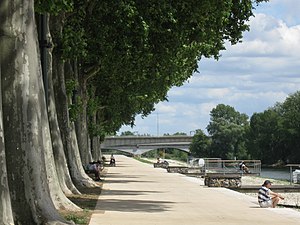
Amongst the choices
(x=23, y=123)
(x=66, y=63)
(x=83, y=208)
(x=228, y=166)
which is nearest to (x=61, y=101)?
(x=66, y=63)

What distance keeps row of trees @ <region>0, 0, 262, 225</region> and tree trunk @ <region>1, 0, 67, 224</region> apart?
2 centimetres

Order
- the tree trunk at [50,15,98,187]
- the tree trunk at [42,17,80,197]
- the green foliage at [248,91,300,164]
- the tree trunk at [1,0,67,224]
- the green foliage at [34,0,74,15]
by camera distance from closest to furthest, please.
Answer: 1. the tree trunk at [1,0,67,224]
2. the green foliage at [34,0,74,15]
3. the tree trunk at [42,17,80,197]
4. the tree trunk at [50,15,98,187]
5. the green foliage at [248,91,300,164]

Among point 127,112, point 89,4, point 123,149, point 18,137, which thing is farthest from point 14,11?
point 123,149

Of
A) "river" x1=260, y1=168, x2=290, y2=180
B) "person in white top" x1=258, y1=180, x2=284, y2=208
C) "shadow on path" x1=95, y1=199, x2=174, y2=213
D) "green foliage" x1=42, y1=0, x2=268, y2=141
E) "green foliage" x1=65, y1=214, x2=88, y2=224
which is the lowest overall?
"green foliage" x1=65, y1=214, x2=88, y2=224

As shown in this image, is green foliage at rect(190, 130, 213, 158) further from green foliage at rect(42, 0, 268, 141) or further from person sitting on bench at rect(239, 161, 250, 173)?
green foliage at rect(42, 0, 268, 141)

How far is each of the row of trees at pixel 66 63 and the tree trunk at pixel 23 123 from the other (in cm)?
2

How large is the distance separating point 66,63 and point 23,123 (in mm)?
19145

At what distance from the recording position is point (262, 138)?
12481 centimetres

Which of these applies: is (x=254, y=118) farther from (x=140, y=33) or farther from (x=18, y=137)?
(x=18, y=137)

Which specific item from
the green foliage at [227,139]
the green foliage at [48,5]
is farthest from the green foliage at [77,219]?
the green foliage at [227,139]

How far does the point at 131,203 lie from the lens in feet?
79.5

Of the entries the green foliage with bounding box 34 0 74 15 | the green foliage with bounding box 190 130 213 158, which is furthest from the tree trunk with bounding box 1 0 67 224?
the green foliage with bounding box 190 130 213 158

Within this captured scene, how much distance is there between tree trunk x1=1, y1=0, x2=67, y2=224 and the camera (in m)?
13.9

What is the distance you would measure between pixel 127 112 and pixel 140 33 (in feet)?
138
